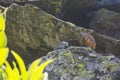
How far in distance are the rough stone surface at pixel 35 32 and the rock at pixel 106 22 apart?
566 cm

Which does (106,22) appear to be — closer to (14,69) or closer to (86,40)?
(86,40)

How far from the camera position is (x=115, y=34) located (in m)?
14.2

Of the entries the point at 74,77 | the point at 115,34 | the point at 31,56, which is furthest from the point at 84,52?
the point at 115,34

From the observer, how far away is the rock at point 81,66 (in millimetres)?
6242

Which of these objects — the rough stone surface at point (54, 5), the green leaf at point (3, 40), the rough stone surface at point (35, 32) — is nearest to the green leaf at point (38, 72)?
the green leaf at point (3, 40)

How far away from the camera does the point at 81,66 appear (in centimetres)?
643

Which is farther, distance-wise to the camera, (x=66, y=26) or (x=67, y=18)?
(x=67, y=18)

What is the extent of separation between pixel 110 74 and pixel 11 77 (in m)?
5.05

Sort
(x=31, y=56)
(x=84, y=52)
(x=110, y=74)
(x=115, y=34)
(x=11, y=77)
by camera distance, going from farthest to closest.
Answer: (x=115, y=34) → (x=31, y=56) → (x=84, y=52) → (x=110, y=74) → (x=11, y=77)

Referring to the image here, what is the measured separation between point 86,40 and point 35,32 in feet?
4.31

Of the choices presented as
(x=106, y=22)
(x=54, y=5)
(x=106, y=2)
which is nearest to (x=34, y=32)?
(x=54, y=5)

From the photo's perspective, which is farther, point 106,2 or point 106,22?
point 106,2

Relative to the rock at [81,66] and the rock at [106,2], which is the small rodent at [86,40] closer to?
the rock at [81,66]

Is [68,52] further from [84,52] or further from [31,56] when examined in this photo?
[31,56]
